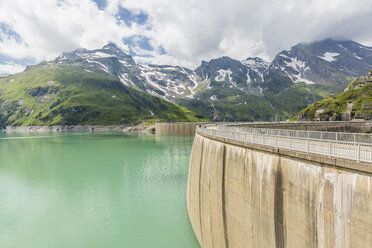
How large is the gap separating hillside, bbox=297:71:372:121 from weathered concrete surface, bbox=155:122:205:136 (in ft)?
222

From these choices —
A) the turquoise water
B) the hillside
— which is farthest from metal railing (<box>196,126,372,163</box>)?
the hillside

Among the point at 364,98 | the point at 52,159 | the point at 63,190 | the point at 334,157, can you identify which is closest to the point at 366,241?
the point at 334,157

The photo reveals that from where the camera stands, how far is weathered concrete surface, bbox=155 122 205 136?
15275cm

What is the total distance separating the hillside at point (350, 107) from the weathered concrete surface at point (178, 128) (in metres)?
67.6

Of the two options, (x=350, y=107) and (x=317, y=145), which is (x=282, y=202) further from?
(x=350, y=107)

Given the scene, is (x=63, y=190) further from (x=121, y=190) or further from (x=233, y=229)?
(x=233, y=229)

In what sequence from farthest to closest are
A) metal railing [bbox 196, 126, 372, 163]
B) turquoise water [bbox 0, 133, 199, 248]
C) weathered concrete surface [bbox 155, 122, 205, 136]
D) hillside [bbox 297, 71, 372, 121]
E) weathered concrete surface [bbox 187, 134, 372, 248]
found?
weathered concrete surface [bbox 155, 122, 205, 136], hillside [bbox 297, 71, 372, 121], turquoise water [bbox 0, 133, 199, 248], metal railing [bbox 196, 126, 372, 163], weathered concrete surface [bbox 187, 134, 372, 248]

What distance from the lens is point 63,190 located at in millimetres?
42281

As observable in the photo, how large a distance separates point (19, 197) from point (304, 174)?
1837 inches

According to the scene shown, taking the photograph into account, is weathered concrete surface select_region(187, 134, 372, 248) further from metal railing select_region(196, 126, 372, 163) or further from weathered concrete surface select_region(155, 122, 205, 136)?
weathered concrete surface select_region(155, 122, 205, 136)

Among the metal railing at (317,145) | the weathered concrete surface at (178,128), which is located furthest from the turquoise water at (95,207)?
the weathered concrete surface at (178,128)

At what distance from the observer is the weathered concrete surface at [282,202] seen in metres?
9.07

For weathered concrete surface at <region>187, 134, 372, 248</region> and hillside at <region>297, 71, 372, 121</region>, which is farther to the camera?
hillside at <region>297, 71, 372, 121</region>

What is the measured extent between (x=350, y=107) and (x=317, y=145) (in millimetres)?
106611
